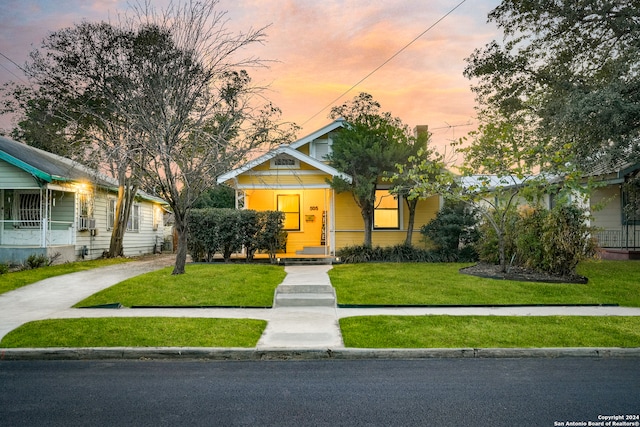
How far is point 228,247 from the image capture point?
16.5 m

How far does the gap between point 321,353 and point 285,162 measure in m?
12.3

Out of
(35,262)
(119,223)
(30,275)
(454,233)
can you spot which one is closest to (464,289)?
(454,233)

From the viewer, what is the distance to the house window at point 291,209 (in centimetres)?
2005

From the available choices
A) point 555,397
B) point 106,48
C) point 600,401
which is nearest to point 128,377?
point 555,397

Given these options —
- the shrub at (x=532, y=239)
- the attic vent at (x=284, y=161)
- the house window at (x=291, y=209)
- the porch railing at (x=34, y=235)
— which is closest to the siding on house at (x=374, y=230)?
the house window at (x=291, y=209)

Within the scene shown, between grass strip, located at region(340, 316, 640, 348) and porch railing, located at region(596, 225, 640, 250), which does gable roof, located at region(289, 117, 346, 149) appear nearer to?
porch railing, located at region(596, 225, 640, 250)

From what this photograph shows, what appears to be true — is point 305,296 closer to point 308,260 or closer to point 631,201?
point 308,260

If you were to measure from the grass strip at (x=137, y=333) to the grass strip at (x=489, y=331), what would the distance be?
1.76 m

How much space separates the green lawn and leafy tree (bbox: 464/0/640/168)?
4.11 meters

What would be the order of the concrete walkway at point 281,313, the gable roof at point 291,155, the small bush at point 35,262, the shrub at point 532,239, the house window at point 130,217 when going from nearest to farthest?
the concrete walkway at point 281,313 → the shrub at point 532,239 → the small bush at point 35,262 → the gable roof at point 291,155 → the house window at point 130,217

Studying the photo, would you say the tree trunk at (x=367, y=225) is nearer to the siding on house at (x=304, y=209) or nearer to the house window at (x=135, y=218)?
the siding on house at (x=304, y=209)

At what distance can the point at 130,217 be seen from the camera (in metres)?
26.5

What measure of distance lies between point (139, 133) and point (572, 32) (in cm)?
1498

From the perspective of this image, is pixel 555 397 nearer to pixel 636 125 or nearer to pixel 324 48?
pixel 636 125
